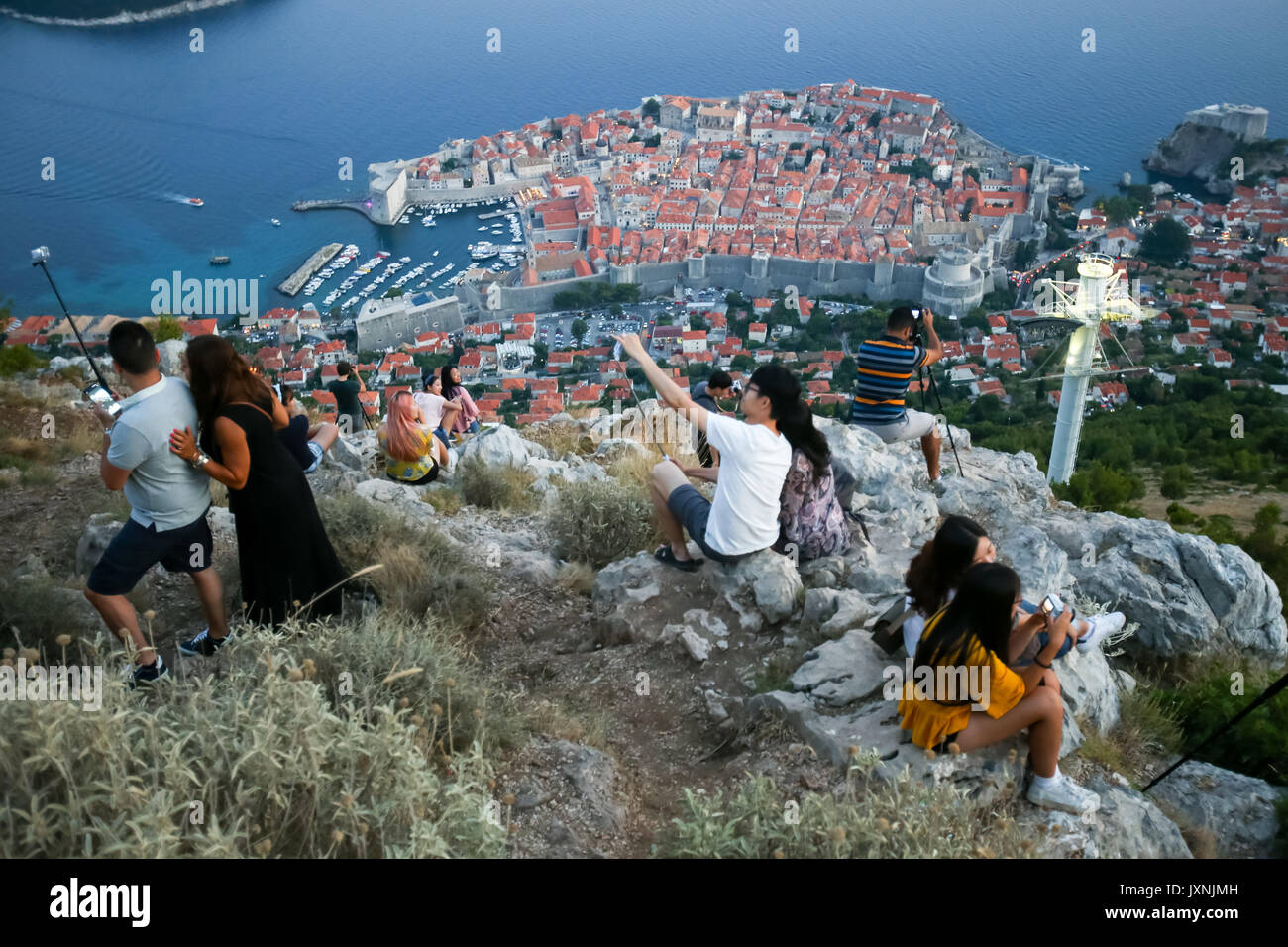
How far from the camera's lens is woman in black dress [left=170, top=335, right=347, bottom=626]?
2.25m

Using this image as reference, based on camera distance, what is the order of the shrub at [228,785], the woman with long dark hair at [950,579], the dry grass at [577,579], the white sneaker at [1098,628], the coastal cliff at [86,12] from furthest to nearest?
the coastal cliff at [86,12], the dry grass at [577,579], the white sneaker at [1098,628], the woman with long dark hair at [950,579], the shrub at [228,785]

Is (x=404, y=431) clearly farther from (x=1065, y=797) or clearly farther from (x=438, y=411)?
(x=1065, y=797)

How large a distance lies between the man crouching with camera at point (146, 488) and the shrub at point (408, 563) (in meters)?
0.62

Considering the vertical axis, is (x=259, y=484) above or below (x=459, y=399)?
above

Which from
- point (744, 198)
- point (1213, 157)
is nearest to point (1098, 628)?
point (744, 198)

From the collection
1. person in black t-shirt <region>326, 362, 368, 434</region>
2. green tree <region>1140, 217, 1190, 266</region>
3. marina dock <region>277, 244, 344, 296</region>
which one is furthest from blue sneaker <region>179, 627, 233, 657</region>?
green tree <region>1140, 217, 1190, 266</region>

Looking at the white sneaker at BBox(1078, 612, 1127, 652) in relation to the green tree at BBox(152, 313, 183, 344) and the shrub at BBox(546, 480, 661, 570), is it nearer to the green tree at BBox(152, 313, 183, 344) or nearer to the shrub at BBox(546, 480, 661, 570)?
the shrub at BBox(546, 480, 661, 570)

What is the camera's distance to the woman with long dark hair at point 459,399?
16.6 ft

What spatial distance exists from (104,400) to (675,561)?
1.66 meters

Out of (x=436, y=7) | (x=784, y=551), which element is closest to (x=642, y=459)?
(x=784, y=551)

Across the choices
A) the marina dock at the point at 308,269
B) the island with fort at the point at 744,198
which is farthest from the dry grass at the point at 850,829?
the marina dock at the point at 308,269

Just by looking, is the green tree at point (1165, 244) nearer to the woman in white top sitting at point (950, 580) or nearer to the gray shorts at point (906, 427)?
the gray shorts at point (906, 427)

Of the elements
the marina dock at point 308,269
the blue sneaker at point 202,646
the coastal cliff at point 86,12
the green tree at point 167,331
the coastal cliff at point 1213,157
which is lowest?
the marina dock at point 308,269

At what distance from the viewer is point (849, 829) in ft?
5.59
